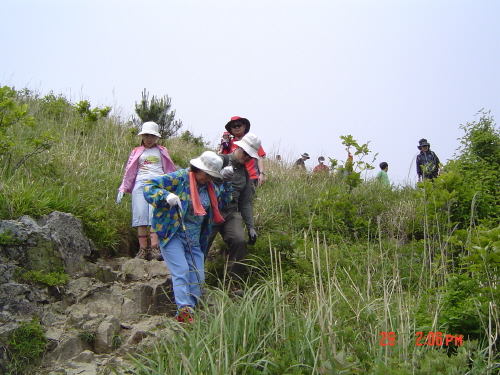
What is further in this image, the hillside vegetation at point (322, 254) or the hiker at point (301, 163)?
the hiker at point (301, 163)

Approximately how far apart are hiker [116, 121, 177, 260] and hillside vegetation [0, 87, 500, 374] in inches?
15.9

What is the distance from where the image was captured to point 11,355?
4.00 metres

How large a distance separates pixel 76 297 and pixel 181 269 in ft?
4.24

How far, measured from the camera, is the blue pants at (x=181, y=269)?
14.7 ft

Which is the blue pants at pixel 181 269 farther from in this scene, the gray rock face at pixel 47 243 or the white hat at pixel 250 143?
the gray rock face at pixel 47 243

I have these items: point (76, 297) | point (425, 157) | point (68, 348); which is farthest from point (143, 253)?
point (425, 157)

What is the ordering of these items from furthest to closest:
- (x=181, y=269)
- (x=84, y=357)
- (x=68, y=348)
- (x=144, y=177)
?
(x=144, y=177), (x=181, y=269), (x=68, y=348), (x=84, y=357)

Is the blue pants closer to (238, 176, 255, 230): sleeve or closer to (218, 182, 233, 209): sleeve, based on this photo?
(218, 182, 233, 209): sleeve

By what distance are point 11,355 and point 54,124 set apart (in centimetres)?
699

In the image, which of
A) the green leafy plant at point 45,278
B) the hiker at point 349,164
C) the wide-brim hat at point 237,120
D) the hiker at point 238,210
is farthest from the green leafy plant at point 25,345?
the hiker at point 349,164

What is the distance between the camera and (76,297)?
200 inches

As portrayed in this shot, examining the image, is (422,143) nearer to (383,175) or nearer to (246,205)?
(383,175)

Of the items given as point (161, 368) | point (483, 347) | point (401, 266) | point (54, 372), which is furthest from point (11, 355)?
point (401, 266)
